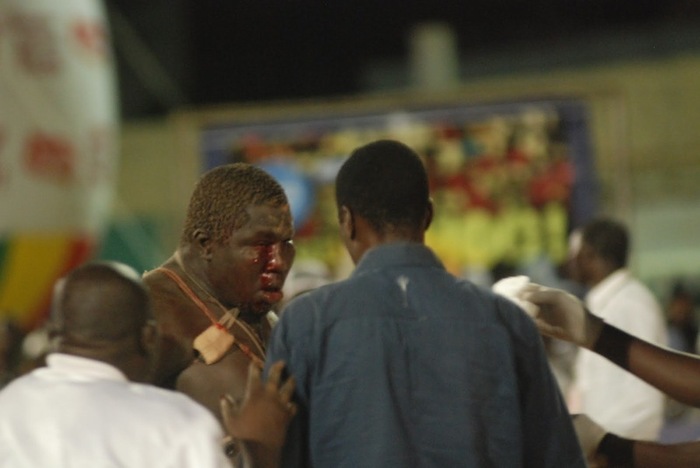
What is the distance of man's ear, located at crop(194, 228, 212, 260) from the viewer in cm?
402

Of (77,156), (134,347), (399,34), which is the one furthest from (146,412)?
(399,34)

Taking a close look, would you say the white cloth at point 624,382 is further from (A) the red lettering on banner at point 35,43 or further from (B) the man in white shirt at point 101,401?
(A) the red lettering on banner at point 35,43

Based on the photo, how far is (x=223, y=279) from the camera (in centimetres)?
403

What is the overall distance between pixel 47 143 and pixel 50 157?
0.10m

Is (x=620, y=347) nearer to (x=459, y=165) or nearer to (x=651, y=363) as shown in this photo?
(x=651, y=363)

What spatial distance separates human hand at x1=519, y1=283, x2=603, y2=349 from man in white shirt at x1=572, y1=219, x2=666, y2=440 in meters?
2.72

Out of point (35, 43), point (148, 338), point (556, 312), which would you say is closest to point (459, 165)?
point (35, 43)

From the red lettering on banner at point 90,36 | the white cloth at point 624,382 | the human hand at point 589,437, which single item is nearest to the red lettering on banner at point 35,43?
the red lettering on banner at point 90,36

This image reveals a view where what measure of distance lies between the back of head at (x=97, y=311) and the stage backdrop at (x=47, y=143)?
6469 mm

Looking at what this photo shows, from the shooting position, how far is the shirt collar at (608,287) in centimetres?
716

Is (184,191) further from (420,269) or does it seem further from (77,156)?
(420,269)

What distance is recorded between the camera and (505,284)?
391 cm

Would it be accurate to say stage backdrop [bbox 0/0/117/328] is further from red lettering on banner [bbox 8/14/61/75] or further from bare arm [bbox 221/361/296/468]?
bare arm [bbox 221/361/296/468]

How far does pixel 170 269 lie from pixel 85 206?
20.7 ft
